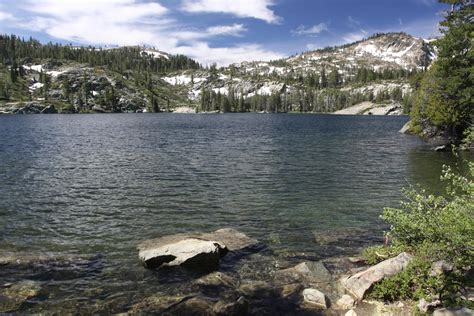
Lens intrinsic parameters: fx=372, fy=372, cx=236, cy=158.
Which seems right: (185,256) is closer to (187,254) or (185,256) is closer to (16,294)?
(187,254)

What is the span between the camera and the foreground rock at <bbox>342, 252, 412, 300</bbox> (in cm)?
1432

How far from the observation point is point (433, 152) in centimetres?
5769

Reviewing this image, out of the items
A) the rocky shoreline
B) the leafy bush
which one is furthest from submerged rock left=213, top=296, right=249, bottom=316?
the leafy bush

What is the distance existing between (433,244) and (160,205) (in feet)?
66.0

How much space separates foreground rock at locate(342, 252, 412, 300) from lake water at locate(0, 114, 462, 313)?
13.7 feet

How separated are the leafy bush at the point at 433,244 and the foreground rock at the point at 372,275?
330 mm

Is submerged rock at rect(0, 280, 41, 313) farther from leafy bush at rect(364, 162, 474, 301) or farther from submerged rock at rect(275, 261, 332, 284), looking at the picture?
leafy bush at rect(364, 162, 474, 301)

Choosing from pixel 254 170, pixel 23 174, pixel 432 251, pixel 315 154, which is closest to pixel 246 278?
pixel 432 251

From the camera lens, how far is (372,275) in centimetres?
1484

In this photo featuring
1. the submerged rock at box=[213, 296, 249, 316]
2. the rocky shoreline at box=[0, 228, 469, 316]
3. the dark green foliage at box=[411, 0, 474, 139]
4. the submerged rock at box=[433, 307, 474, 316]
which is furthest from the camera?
the dark green foliage at box=[411, 0, 474, 139]

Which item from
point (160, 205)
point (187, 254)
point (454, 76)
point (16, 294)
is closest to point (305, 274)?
point (187, 254)

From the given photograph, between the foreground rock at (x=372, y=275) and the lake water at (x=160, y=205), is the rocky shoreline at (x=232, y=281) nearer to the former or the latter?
the foreground rock at (x=372, y=275)

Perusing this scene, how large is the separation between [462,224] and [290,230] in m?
12.2

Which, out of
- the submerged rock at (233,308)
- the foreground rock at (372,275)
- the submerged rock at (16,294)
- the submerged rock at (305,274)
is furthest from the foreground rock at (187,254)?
the foreground rock at (372,275)
